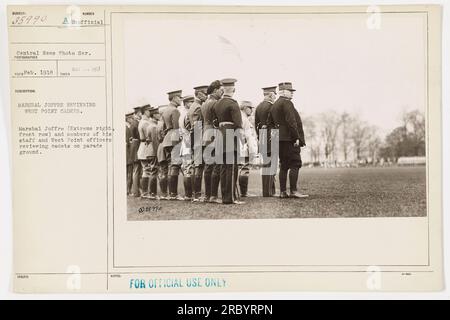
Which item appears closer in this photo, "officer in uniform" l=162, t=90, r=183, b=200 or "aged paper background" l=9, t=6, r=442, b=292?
"aged paper background" l=9, t=6, r=442, b=292

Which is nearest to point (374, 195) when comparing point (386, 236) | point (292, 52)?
point (386, 236)

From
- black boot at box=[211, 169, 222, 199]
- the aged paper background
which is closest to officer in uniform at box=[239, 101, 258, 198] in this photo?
black boot at box=[211, 169, 222, 199]

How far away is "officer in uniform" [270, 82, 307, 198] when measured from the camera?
14.6 feet

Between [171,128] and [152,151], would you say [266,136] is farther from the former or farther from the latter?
[152,151]

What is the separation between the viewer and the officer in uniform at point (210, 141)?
14.7 ft

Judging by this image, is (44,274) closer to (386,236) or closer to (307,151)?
(307,151)

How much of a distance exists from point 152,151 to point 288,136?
906mm

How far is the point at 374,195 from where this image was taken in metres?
4.48

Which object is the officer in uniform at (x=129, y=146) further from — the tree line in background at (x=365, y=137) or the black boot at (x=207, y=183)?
the tree line in background at (x=365, y=137)

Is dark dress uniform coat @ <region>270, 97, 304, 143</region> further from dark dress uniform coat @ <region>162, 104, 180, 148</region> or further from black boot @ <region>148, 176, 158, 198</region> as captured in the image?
black boot @ <region>148, 176, 158, 198</region>

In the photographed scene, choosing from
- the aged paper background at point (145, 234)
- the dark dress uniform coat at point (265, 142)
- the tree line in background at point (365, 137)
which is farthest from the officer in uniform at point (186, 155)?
the tree line in background at point (365, 137)

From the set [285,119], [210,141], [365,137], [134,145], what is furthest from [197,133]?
[365,137]

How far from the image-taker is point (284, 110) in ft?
14.6
